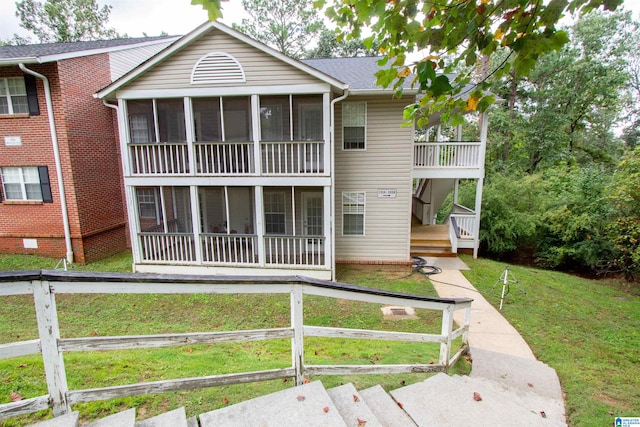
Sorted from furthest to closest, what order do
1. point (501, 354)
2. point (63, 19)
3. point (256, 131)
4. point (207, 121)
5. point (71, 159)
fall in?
point (63, 19)
point (207, 121)
point (71, 159)
point (256, 131)
point (501, 354)

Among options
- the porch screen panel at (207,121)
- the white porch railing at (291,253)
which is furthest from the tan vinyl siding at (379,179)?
the porch screen panel at (207,121)

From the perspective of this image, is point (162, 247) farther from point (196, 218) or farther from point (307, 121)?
point (307, 121)

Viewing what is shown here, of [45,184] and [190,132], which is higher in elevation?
[190,132]

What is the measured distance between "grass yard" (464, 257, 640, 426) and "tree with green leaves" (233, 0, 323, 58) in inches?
935

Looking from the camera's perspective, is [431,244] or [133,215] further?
[431,244]

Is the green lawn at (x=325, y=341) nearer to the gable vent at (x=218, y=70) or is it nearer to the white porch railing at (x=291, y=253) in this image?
the white porch railing at (x=291, y=253)

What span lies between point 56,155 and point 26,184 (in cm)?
169

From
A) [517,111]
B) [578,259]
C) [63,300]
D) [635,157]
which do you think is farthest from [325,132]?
[517,111]

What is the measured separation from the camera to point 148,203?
459 inches

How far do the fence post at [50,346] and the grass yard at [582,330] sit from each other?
4607 millimetres

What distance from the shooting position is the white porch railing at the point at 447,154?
34.8 feet

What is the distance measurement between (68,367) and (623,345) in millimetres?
8703

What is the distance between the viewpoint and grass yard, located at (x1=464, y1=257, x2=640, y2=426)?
380 cm

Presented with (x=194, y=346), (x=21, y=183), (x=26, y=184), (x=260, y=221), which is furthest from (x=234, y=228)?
(x=21, y=183)
